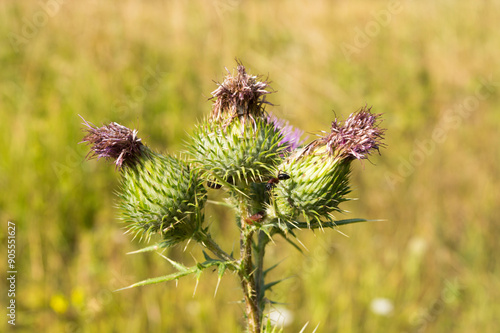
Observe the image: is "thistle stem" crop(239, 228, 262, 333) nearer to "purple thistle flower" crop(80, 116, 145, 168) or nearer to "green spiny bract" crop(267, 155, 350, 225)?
"green spiny bract" crop(267, 155, 350, 225)

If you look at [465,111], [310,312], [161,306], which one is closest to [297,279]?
[310,312]

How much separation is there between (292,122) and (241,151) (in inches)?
206

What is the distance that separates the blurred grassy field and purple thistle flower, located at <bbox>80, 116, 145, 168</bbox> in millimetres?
378

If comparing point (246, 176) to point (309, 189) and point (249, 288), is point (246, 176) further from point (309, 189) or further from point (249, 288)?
point (249, 288)

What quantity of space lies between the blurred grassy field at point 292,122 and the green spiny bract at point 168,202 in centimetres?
32

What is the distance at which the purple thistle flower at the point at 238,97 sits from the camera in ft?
6.98

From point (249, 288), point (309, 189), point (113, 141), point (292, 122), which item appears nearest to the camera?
point (249, 288)

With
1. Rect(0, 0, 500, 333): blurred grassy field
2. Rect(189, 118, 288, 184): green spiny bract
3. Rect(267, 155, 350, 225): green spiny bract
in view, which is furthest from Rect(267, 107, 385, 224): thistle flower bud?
Rect(0, 0, 500, 333): blurred grassy field

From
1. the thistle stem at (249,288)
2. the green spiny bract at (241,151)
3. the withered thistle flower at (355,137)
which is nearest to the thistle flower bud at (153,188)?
the green spiny bract at (241,151)

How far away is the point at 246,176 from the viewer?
2.11m

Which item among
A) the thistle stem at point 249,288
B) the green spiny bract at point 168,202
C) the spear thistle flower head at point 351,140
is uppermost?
the spear thistle flower head at point 351,140

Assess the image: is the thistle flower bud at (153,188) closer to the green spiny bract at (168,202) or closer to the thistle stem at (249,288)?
the green spiny bract at (168,202)

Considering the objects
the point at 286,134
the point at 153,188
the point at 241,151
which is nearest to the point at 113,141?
the point at 153,188

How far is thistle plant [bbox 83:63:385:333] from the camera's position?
204 centimetres
